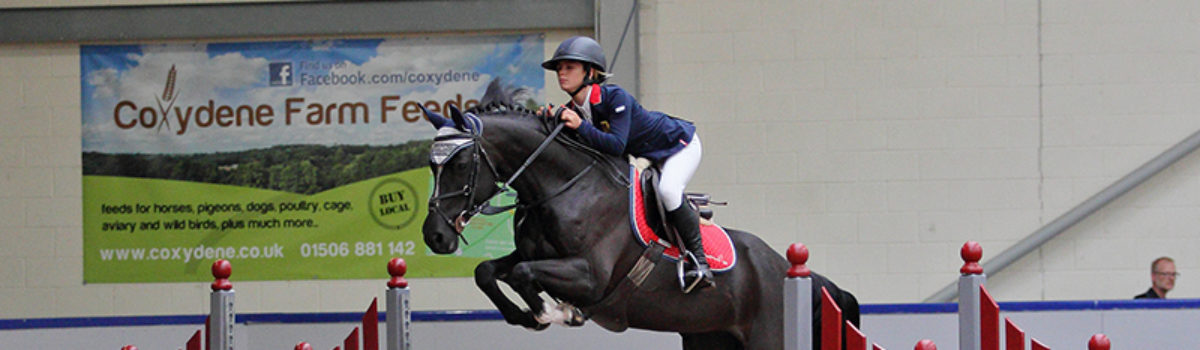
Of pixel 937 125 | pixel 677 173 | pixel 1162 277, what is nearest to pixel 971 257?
pixel 677 173

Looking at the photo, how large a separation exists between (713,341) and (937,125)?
2854mm

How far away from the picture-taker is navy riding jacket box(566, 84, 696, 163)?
12.8 feet

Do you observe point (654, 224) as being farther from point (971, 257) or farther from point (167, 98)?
point (167, 98)

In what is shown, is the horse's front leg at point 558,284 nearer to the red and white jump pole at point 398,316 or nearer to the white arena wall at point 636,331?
the red and white jump pole at point 398,316

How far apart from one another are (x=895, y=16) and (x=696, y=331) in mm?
3211

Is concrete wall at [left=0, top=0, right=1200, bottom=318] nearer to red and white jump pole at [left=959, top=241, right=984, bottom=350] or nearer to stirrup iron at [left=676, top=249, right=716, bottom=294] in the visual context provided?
stirrup iron at [left=676, top=249, right=716, bottom=294]

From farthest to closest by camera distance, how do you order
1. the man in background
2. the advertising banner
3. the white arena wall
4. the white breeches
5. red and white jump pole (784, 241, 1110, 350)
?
the advertising banner < the man in background < the white arena wall < the white breeches < red and white jump pole (784, 241, 1110, 350)

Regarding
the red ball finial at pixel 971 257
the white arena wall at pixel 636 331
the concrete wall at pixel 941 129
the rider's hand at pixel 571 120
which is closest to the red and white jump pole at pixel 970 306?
the red ball finial at pixel 971 257

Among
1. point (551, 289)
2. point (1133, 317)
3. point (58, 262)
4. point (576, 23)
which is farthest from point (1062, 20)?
Result: point (58, 262)

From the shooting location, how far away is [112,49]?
6.94 metres

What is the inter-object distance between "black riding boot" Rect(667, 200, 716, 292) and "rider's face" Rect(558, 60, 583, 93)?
54cm

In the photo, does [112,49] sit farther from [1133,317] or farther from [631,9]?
[1133,317]

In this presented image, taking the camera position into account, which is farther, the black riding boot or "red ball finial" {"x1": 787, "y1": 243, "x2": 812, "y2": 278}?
the black riding boot

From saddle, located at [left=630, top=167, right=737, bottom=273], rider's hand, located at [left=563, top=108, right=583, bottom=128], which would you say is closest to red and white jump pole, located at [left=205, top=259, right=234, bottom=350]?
rider's hand, located at [left=563, top=108, right=583, bottom=128]
